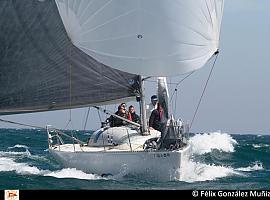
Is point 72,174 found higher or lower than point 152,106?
lower

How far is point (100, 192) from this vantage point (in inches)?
335

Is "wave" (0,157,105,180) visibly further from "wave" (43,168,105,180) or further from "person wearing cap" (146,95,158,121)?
"person wearing cap" (146,95,158,121)

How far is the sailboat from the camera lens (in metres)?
14.5

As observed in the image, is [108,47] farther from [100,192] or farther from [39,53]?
[100,192]

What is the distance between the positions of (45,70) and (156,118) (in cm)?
349

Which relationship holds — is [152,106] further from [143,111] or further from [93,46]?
[93,46]

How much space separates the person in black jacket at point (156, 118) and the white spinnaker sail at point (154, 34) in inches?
144

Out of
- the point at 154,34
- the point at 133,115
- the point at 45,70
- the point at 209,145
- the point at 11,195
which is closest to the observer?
the point at 11,195

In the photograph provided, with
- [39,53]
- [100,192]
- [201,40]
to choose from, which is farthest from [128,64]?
[100,192]

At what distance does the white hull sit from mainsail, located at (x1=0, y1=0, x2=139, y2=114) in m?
2.85

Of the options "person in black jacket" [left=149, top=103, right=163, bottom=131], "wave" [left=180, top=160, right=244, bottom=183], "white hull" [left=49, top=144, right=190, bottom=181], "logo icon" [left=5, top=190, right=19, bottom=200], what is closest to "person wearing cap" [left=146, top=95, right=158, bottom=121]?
"person in black jacket" [left=149, top=103, right=163, bottom=131]

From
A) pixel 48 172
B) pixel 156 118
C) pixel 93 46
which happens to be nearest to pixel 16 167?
pixel 48 172

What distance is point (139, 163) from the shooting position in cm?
1534

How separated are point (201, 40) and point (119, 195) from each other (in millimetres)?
7063
